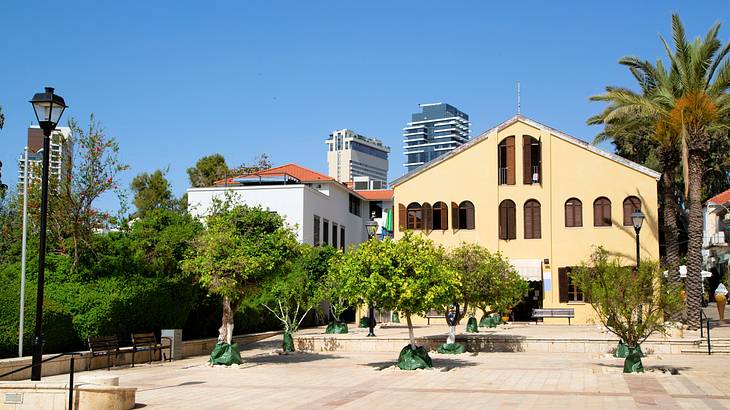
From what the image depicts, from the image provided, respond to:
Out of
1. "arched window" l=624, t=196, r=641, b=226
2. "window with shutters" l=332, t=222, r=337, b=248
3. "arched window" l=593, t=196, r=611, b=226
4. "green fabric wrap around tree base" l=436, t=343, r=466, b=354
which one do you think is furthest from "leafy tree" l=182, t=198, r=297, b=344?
"window with shutters" l=332, t=222, r=337, b=248

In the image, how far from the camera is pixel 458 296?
20703 millimetres

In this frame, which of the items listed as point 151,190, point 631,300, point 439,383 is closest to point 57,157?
point 439,383

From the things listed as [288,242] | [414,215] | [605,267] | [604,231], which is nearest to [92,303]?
[288,242]

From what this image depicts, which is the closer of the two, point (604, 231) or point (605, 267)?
point (605, 267)

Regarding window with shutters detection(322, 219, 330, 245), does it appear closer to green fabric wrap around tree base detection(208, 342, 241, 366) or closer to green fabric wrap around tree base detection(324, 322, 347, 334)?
green fabric wrap around tree base detection(324, 322, 347, 334)

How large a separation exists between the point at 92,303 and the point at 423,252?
8.77 meters

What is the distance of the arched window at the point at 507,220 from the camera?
41750mm

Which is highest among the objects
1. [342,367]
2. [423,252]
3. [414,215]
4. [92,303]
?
[414,215]

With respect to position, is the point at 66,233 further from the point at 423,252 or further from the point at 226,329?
the point at 423,252

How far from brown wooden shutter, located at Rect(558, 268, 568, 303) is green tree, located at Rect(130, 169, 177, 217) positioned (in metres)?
31.5

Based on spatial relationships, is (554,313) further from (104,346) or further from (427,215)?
(104,346)

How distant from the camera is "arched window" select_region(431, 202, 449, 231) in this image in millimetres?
42406

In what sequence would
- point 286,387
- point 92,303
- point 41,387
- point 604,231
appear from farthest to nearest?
point 604,231, point 92,303, point 286,387, point 41,387

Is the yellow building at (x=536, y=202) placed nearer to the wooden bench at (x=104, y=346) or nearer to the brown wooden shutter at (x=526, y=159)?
the brown wooden shutter at (x=526, y=159)
